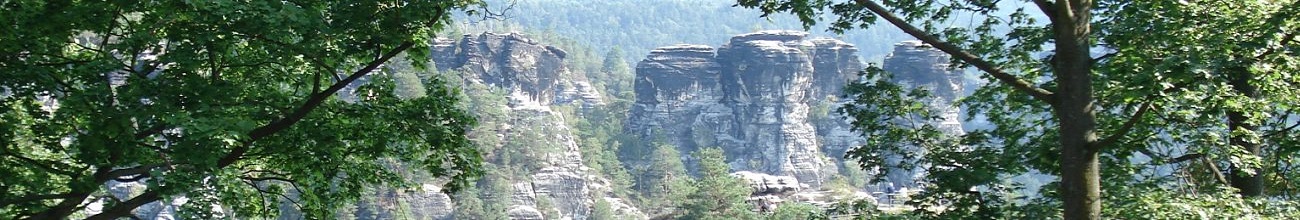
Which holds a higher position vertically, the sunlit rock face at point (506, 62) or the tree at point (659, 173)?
the sunlit rock face at point (506, 62)

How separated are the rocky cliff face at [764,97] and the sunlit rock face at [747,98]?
0.22 ft

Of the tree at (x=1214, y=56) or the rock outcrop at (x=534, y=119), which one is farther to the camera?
the rock outcrop at (x=534, y=119)

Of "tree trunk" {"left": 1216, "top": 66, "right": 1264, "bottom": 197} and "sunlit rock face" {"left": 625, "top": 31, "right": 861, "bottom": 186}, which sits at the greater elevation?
"sunlit rock face" {"left": 625, "top": 31, "right": 861, "bottom": 186}

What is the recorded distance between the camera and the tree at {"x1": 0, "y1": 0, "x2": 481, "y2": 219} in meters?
4.98

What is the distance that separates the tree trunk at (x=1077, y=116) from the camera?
491 centimetres

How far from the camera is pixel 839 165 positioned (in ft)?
243

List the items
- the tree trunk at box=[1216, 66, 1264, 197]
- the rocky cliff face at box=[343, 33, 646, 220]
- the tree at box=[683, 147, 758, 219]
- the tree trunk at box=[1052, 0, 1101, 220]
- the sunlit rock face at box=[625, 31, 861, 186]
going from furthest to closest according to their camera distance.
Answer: the sunlit rock face at box=[625, 31, 861, 186] < the rocky cliff face at box=[343, 33, 646, 220] < the tree at box=[683, 147, 758, 219] < the tree trunk at box=[1216, 66, 1264, 197] < the tree trunk at box=[1052, 0, 1101, 220]

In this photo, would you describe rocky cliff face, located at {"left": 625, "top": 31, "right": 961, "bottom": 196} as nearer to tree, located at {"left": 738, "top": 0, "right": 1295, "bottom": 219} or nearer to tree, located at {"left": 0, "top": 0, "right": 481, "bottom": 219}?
tree, located at {"left": 738, "top": 0, "right": 1295, "bottom": 219}

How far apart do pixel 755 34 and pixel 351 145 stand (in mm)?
66172

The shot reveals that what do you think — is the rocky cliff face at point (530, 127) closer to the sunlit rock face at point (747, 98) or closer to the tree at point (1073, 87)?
the sunlit rock face at point (747, 98)

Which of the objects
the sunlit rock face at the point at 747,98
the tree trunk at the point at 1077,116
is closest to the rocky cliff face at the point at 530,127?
the sunlit rock face at the point at 747,98

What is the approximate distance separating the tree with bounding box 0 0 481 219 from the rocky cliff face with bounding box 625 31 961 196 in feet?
208

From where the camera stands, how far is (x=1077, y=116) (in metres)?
4.93

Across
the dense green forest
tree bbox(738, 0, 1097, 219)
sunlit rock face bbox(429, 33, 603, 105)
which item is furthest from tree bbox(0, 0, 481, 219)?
sunlit rock face bbox(429, 33, 603, 105)
